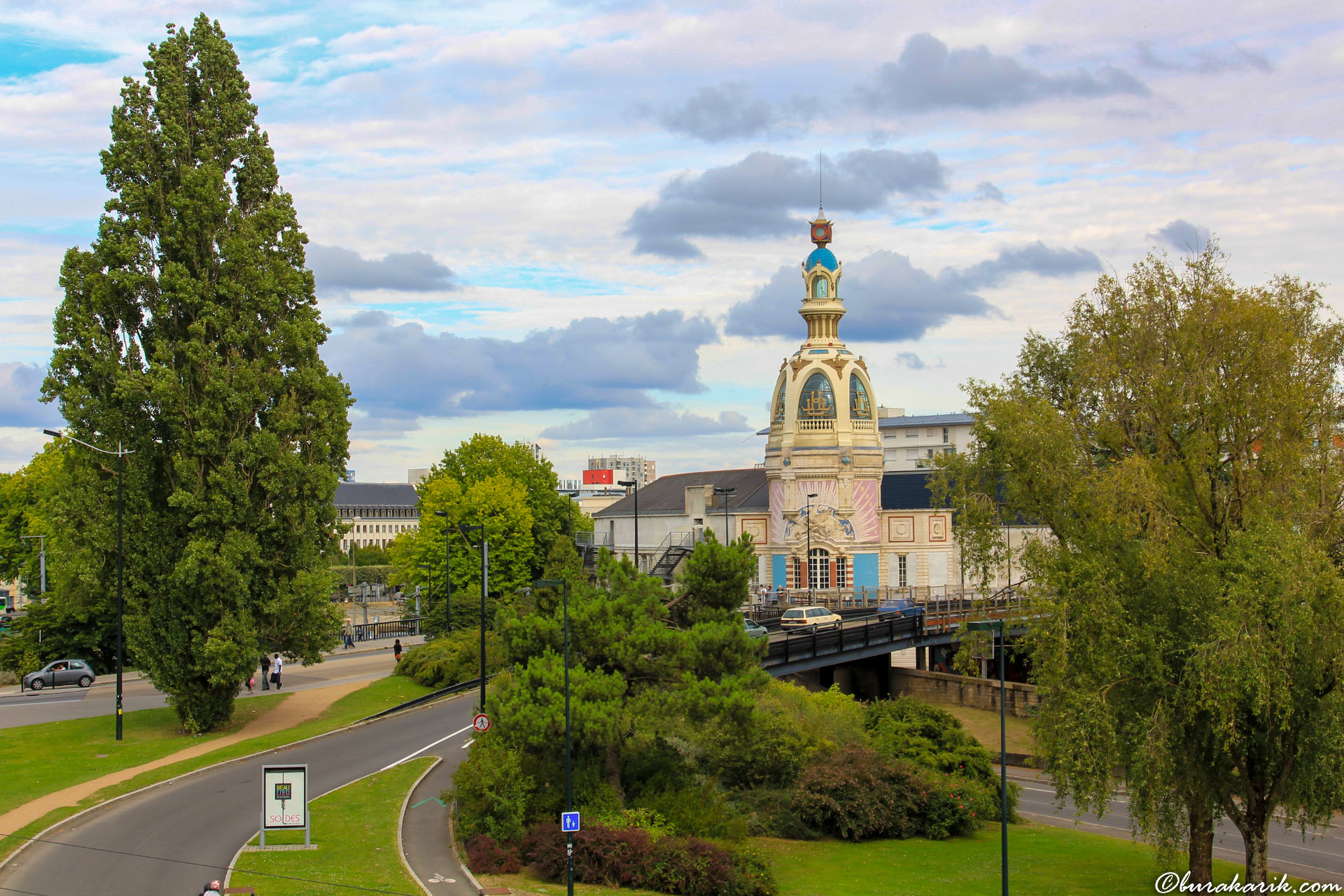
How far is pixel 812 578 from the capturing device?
69.8m

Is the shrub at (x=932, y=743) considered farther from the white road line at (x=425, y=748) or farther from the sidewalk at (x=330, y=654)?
the sidewalk at (x=330, y=654)

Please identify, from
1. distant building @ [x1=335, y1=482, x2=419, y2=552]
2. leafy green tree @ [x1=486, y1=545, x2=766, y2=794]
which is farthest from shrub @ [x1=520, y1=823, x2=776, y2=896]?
distant building @ [x1=335, y1=482, x2=419, y2=552]

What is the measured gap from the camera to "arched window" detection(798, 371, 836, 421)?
69.2m

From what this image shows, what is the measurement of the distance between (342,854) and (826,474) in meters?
46.6

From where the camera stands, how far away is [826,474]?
68.8 m

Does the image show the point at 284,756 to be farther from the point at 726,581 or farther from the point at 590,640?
the point at 726,581

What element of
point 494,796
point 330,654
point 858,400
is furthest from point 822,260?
point 494,796

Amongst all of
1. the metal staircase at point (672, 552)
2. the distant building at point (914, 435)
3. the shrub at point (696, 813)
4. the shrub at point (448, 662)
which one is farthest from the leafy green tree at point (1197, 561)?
the distant building at point (914, 435)

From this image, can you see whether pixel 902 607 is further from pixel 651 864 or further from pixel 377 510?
pixel 377 510

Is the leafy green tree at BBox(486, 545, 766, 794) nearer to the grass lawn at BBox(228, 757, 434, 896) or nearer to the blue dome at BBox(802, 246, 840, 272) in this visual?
the grass lawn at BBox(228, 757, 434, 896)

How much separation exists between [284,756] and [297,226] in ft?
55.4

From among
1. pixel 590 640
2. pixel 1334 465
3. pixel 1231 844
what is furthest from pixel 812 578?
pixel 1334 465

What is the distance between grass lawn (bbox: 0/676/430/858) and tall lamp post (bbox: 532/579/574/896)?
11.4m

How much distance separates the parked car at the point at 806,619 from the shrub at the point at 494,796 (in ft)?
93.1
